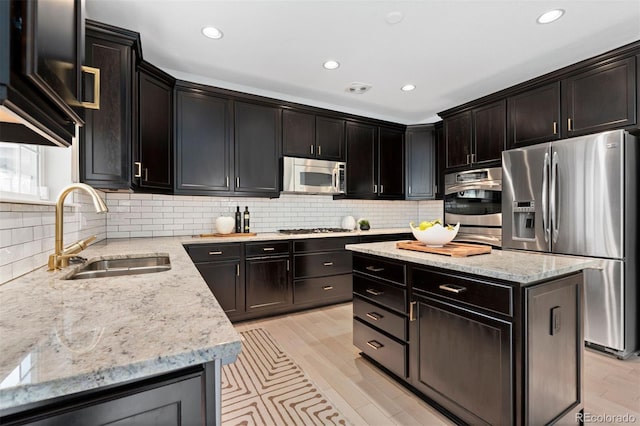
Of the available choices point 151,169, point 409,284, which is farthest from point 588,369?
point 151,169

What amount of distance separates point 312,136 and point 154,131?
179cm

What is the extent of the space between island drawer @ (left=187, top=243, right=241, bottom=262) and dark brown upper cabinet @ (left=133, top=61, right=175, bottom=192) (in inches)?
25.8

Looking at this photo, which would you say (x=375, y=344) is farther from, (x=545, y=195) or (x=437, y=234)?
(x=545, y=195)

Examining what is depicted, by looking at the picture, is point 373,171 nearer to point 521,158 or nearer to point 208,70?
point 521,158

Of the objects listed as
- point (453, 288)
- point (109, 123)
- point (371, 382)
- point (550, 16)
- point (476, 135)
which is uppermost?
point (550, 16)

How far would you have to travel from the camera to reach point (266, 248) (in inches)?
128

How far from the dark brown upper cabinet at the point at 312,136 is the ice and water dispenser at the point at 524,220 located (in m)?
2.11

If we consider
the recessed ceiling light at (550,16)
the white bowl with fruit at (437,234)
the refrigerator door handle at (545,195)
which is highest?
the recessed ceiling light at (550,16)

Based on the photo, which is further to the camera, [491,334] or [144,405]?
[491,334]

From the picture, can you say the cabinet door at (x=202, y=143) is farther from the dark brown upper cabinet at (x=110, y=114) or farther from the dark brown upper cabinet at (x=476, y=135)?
the dark brown upper cabinet at (x=476, y=135)

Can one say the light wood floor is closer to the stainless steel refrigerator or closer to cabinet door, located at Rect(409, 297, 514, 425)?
cabinet door, located at Rect(409, 297, 514, 425)

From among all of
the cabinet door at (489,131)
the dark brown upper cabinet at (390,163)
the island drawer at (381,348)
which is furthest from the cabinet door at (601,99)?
the island drawer at (381,348)

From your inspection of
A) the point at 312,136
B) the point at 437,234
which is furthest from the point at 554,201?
the point at 312,136

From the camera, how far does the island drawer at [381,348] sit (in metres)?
1.97
